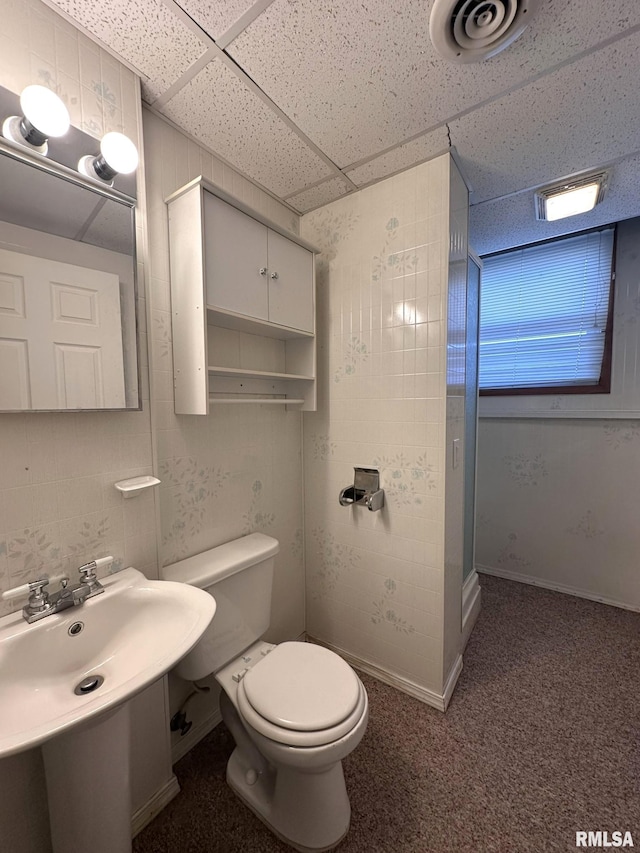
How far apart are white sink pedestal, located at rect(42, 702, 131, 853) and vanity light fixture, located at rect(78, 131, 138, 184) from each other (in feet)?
4.49

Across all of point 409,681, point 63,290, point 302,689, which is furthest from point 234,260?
point 409,681

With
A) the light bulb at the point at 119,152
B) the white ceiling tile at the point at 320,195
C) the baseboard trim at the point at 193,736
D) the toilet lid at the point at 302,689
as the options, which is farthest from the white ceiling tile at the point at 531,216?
the baseboard trim at the point at 193,736

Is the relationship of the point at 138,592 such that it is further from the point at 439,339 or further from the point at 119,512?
the point at 439,339

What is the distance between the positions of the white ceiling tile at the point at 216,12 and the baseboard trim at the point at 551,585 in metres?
3.20

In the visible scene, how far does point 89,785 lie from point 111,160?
5.17 ft

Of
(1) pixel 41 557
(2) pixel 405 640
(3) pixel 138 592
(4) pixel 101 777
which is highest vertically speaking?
(1) pixel 41 557

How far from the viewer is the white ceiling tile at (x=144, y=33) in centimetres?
86

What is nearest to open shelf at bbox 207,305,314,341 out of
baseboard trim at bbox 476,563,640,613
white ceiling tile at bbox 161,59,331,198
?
white ceiling tile at bbox 161,59,331,198

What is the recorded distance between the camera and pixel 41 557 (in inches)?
35.4

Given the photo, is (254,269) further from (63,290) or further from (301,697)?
(301,697)

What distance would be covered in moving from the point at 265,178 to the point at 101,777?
207 centimetres

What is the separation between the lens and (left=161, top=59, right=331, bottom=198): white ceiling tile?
1.07m

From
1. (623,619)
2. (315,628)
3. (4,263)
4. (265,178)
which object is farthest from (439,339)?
(623,619)

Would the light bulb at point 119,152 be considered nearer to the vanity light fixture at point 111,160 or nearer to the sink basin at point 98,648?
the vanity light fixture at point 111,160
